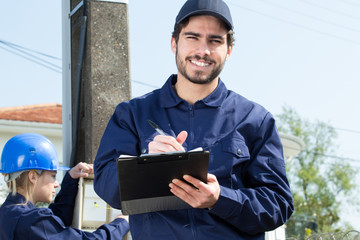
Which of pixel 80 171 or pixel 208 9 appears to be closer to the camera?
pixel 208 9

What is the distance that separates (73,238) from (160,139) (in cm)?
176

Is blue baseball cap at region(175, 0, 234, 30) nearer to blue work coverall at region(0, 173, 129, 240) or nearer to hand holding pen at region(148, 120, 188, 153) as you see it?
hand holding pen at region(148, 120, 188, 153)

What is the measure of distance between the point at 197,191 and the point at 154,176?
0.50 ft

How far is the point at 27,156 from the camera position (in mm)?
3824

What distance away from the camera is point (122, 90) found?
4.43m

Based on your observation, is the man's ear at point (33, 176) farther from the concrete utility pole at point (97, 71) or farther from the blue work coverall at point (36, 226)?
the concrete utility pole at point (97, 71)

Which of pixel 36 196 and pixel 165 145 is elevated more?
pixel 165 145

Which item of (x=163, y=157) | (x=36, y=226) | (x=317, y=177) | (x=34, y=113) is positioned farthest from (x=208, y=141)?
(x=317, y=177)

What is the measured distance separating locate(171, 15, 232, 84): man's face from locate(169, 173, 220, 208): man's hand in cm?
52

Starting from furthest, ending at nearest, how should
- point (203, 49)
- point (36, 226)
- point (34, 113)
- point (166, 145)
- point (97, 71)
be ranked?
point (34, 113) → point (97, 71) → point (36, 226) → point (203, 49) → point (166, 145)

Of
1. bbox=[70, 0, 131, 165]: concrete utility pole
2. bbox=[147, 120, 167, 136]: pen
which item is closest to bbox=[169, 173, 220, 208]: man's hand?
bbox=[147, 120, 167, 136]: pen

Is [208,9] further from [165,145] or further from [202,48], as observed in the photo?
[165,145]

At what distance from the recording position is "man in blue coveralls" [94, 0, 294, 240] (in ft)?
6.70

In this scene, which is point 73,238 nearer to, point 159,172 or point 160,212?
point 160,212
